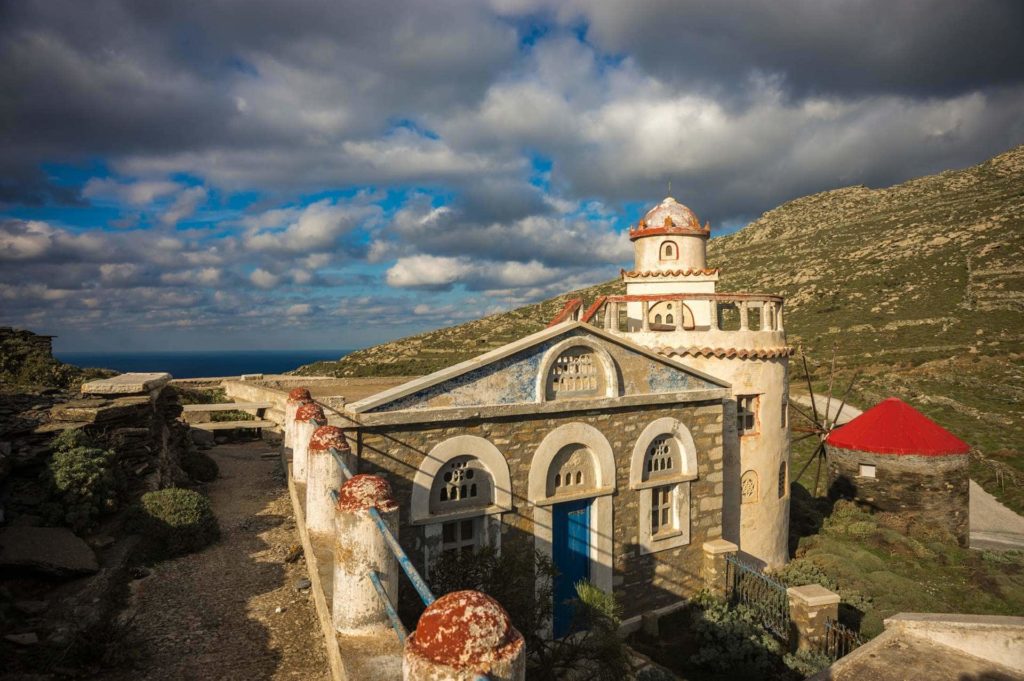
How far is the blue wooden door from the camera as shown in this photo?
11.1 m

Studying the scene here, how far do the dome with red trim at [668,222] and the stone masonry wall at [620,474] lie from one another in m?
5.64

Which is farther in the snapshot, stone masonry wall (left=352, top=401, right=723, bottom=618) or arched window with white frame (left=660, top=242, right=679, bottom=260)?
arched window with white frame (left=660, top=242, right=679, bottom=260)

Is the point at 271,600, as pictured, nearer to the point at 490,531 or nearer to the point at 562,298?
the point at 490,531

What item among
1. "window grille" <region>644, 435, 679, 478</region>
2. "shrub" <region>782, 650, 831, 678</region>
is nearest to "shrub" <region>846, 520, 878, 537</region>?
"shrub" <region>782, 650, 831, 678</region>

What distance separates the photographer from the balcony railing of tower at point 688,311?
14.4m

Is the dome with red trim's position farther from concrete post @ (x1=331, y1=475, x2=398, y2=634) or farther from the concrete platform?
concrete post @ (x1=331, y1=475, x2=398, y2=634)

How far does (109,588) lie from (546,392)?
6986mm

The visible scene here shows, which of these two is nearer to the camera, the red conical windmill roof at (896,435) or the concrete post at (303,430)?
the concrete post at (303,430)

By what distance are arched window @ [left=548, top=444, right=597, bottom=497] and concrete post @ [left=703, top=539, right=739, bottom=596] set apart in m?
3.85

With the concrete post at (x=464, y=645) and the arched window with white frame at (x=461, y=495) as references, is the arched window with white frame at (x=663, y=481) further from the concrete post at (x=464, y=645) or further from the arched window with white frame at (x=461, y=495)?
the concrete post at (x=464, y=645)

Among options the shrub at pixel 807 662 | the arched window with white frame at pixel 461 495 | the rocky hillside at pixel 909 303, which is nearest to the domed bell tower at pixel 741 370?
the shrub at pixel 807 662

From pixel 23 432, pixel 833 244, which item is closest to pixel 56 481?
pixel 23 432

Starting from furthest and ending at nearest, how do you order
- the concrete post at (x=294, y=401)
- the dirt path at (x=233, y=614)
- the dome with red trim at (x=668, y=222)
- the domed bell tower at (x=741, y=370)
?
the dome with red trim at (x=668, y=222), the domed bell tower at (x=741, y=370), the concrete post at (x=294, y=401), the dirt path at (x=233, y=614)

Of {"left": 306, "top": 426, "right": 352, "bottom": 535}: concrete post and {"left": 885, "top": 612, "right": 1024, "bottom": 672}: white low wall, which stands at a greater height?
{"left": 306, "top": 426, "right": 352, "bottom": 535}: concrete post
